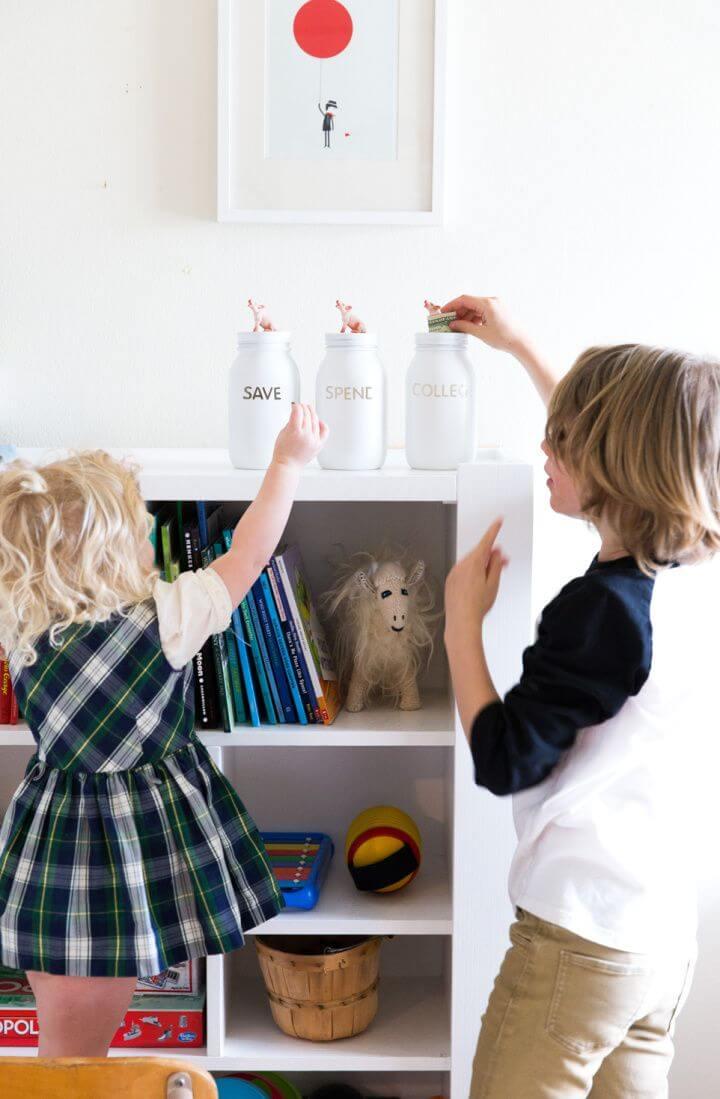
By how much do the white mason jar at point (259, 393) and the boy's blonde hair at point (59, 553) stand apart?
21 cm

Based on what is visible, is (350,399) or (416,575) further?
(416,575)

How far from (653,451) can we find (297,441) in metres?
0.40

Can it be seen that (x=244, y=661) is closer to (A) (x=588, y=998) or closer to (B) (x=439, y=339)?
(B) (x=439, y=339)

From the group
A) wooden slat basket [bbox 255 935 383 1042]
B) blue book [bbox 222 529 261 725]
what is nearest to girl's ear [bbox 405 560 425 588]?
blue book [bbox 222 529 261 725]

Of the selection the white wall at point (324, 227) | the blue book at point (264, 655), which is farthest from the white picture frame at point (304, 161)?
the blue book at point (264, 655)

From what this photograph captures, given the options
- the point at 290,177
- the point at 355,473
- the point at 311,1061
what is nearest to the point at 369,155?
the point at 290,177

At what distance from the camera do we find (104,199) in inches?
66.2

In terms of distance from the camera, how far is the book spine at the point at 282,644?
140 centimetres

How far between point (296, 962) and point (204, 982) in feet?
0.60

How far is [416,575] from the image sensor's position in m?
1.49

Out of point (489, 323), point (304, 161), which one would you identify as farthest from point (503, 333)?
point (304, 161)

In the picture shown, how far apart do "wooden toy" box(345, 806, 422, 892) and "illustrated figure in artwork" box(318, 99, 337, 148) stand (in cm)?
98

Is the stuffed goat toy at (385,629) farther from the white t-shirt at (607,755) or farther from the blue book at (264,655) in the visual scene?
the white t-shirt at (607,755)

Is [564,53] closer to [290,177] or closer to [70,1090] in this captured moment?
[290,177]
